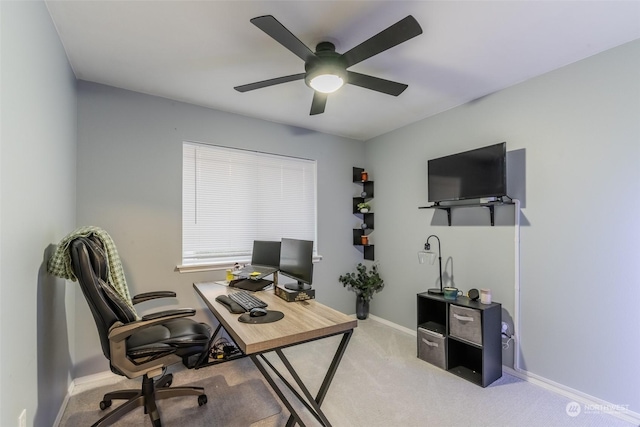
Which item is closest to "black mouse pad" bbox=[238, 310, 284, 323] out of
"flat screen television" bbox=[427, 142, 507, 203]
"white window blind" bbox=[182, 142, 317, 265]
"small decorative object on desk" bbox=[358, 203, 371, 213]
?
"white window blind" bbox=[182, 142, 317, 265]

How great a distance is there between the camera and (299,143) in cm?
363

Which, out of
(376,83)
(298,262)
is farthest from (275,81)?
(298,262)

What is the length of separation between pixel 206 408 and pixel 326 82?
2448 millimetres

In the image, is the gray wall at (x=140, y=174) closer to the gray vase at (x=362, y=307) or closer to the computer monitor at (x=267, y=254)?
the computer monitor at (x=267, y=254)

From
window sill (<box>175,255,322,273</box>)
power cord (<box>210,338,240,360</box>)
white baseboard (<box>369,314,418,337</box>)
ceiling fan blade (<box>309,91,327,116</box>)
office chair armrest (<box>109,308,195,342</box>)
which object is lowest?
white baseboard (<box>369,314,418,337</box>)

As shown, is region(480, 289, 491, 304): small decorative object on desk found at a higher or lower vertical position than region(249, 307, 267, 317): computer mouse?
lower

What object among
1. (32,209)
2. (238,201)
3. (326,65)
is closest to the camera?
(32,209)

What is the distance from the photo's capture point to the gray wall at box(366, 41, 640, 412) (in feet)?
6.43

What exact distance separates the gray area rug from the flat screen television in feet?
7.89

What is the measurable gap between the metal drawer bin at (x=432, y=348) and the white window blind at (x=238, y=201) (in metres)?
1.72

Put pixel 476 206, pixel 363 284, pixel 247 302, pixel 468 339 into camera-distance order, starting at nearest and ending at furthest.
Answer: pixel 247 302 → pixel 468 339 → pixel 476 206 → pixel 363 284

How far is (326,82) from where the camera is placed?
6.39 feet

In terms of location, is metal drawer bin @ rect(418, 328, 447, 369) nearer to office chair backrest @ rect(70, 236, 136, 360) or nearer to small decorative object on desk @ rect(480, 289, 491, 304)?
small decorative object on desk @ rect(480, 289, 491, 304)

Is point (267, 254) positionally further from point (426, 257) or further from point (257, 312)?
point (426, 257)
